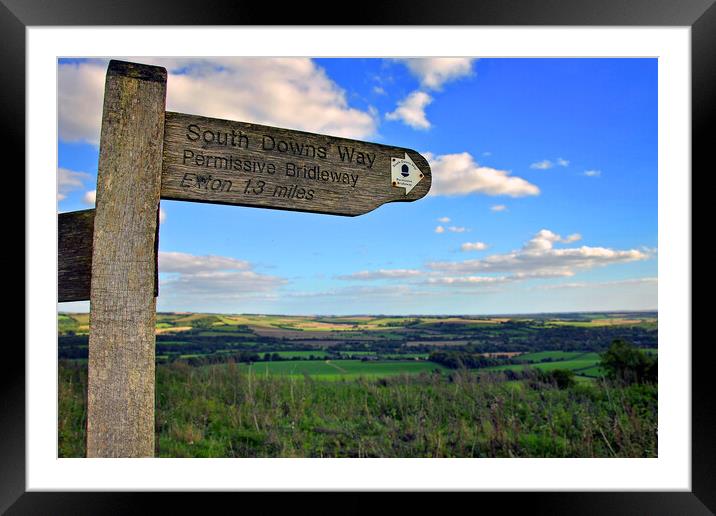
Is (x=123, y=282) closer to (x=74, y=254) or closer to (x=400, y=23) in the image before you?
(x=74, y=254)

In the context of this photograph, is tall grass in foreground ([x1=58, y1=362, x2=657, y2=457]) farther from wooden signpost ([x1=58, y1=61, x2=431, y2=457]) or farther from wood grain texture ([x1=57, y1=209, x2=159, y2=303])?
wood grain texture ([x1=57, y1=209, x2=159, y2=303])

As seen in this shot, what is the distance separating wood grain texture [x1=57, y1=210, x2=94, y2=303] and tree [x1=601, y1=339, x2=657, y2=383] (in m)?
4.46

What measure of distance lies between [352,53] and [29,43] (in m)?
1.42

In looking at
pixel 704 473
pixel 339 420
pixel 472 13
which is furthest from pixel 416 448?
pixel 472 13

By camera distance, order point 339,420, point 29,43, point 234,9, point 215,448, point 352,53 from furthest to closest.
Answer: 1. point 339,420
2. point 215,448
3. point 352,53
4. point 29,43
5. point 234,9

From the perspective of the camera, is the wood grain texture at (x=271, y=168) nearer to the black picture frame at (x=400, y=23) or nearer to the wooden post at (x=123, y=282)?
the wooden post at (x=123, y=282)

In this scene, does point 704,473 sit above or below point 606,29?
below

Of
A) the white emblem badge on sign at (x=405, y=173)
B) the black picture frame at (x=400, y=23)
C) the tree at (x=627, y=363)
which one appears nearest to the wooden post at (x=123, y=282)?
the black picture frame at (x=400, y=23)

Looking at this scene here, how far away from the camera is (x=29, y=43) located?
210cm

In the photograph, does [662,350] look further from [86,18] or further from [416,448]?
[86,18]

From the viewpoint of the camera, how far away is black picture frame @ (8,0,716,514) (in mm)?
1967

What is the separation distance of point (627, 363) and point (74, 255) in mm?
4733

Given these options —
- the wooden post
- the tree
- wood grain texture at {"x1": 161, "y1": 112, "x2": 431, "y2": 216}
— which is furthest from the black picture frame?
the tree

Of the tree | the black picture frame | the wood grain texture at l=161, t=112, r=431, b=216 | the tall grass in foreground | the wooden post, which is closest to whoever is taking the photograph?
the black picture frame
